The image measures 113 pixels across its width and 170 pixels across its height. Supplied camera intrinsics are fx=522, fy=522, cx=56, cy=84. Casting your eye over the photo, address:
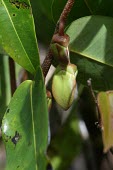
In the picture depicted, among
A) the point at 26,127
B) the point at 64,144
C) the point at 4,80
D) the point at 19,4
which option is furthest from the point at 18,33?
the point at 64,144

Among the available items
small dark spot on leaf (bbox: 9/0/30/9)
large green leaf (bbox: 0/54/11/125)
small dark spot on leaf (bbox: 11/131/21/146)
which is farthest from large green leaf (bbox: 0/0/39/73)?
large green leaf (bbox: 0/54/11/125)

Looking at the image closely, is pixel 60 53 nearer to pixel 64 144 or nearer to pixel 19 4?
pixel 19 4

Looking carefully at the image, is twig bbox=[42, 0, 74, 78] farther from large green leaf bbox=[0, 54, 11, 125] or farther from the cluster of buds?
large green leaf bbox=[0, 54, 11, 125]

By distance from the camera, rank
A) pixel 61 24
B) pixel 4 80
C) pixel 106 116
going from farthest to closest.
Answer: pixel 4 80 → pixel 61 24 → pixel 106 116


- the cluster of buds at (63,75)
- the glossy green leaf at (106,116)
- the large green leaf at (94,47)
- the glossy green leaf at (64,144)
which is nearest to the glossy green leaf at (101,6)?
the large green leaf at (94,47)

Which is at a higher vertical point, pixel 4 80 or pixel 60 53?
pixel 60 53

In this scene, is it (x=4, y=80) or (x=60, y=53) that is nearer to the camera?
(x=60, y=53)

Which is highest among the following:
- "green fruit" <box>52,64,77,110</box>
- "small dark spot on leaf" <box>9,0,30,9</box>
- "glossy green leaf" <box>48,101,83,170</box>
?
"small dark spot on leaf" <box>9,0,30,9</box>
